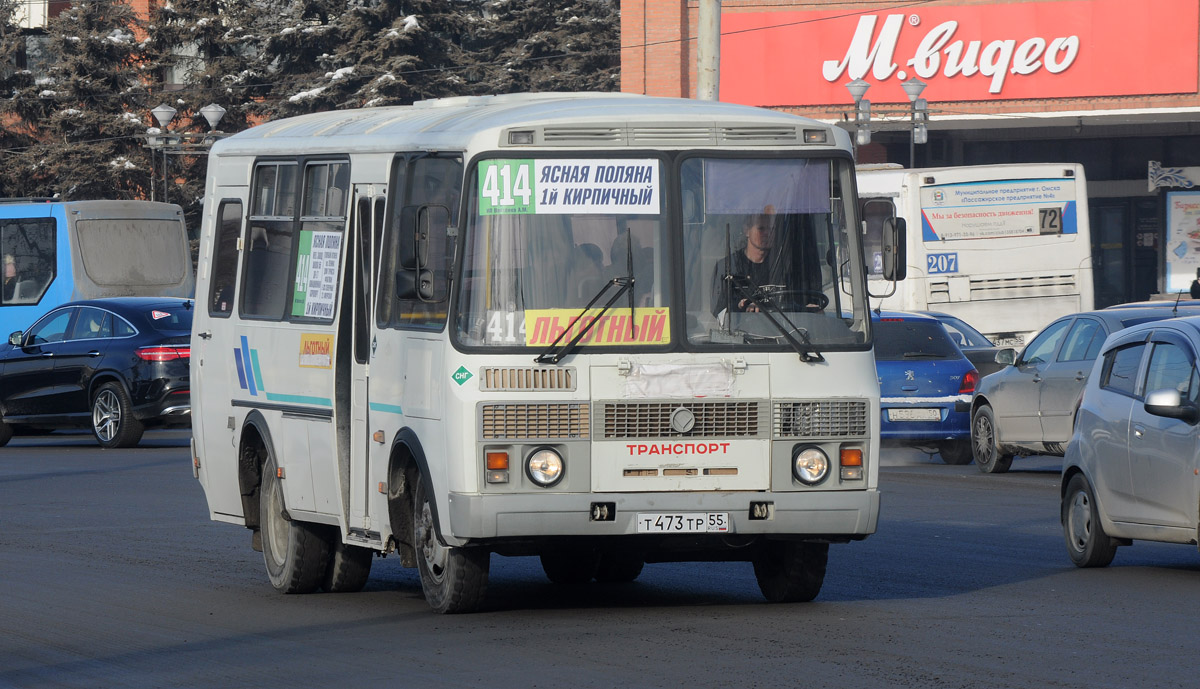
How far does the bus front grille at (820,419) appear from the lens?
376 inches

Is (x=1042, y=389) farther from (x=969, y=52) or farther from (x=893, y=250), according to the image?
(x=969, y=52)

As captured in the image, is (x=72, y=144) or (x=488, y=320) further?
(x=72, y=144)

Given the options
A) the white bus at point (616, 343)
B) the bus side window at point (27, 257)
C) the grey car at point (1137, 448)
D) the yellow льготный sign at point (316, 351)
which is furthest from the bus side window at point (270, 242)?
the bus side window at point (27, 257)

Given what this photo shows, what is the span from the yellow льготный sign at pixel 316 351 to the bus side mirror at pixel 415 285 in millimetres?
1242

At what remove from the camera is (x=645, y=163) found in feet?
31.7

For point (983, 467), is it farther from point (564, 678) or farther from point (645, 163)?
point (564, 678)

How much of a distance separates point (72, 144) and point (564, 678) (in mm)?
53956

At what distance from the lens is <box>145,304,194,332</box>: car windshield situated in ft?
79.2

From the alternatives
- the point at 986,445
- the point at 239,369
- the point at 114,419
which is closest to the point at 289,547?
the point at 239,369

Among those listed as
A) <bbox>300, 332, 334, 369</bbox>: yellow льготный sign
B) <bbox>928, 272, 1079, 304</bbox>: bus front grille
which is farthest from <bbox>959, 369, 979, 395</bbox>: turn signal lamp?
<bbox>300, 332, 334, 369</bbox>: yellow льготный sign

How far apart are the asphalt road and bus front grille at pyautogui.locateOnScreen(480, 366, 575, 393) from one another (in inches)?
44.8

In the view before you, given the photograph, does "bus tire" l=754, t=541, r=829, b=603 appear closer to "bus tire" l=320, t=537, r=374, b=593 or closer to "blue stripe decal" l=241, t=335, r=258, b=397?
"bus tire" l=320, t=537, r=374, b=593

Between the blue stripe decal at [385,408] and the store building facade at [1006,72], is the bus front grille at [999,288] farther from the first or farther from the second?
the blue stripe decal at [385,408]

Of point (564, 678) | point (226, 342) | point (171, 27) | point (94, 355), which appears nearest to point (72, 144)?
point (171, 27)
